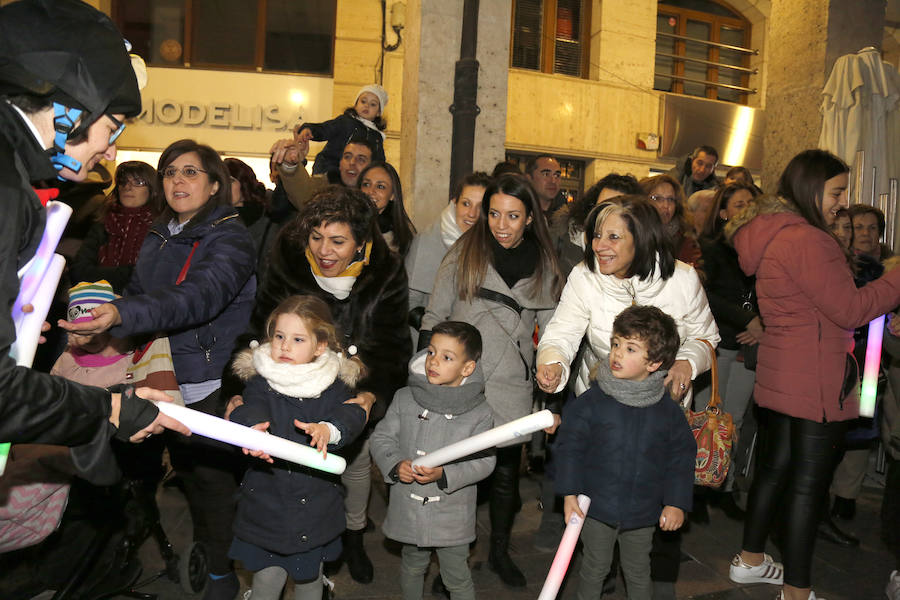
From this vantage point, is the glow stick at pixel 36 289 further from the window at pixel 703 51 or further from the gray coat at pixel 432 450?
the window at pixel 703 51

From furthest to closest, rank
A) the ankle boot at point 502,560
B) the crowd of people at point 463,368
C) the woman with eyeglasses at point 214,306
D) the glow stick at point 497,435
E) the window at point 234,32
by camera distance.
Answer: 1. the window at point 234,32
2. the ankle boot at point 502,560
3. the woman with eyeglasses at point 214,306
4. the crowd of people at point 463,368
5. the glow stick at point 497,435

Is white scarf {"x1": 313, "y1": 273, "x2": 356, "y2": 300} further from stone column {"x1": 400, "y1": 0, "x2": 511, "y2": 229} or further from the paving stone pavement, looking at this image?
stone column {"x1": 400, "y1": 0, "x2": 511, "y2": 229}

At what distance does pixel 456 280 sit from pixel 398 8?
9.87m

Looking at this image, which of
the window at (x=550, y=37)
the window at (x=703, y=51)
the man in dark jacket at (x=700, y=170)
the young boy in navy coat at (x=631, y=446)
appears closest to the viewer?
the young boy in navy coat at (x=631, y=446)

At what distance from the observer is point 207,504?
3562 millimetres

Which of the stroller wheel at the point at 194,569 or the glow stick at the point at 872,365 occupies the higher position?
the glow stick at the point at 872,365

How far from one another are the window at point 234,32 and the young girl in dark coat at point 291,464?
434 inches

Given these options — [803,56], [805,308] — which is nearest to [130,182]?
[805,308]

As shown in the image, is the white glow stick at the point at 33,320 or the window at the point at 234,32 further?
the window at the point at 234,32

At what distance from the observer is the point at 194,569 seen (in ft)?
12.4

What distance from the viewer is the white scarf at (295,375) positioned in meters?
2.99

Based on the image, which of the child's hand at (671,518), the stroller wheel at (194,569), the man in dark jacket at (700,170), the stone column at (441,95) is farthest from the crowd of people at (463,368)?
the man in dark jacket at (700,170)

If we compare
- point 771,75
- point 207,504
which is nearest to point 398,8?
point 771,75

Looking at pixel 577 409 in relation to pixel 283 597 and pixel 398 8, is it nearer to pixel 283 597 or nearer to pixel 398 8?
pixel 283 597
